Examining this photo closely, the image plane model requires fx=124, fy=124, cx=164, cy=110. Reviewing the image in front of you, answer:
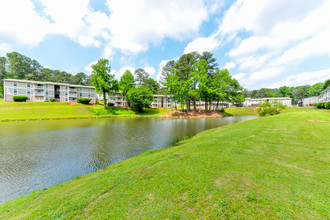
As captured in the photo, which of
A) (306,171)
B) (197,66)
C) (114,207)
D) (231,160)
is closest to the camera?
(114,207)

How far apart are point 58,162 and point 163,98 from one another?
7304 centimetres

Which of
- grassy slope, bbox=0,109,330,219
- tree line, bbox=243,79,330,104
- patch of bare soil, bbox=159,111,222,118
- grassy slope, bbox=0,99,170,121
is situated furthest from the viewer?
tree line, bbox=243,79,330,104

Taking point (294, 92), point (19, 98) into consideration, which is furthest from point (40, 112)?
point (294, 92)

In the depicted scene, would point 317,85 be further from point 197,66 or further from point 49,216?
point 49,216

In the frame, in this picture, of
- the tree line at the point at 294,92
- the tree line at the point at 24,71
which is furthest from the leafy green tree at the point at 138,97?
the tree line at the point at 294,92

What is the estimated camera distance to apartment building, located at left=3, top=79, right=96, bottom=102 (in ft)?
168

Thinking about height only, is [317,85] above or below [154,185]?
above

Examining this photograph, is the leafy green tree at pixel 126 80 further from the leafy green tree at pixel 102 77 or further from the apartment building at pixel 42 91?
the apartment building at pixel 42 91

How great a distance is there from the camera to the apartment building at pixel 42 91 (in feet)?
168

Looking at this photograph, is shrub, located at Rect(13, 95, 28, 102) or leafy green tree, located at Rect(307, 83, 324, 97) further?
leafy green tree, located at Rect(307, 83, 324, 97)

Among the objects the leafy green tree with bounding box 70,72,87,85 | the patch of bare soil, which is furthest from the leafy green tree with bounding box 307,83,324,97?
the leafy green tree with bounding box 70,72,87,85

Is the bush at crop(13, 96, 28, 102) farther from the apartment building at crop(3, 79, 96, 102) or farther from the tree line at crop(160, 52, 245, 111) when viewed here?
the tree line at crop(160, 52, 245, 111)

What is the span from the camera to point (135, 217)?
336cm

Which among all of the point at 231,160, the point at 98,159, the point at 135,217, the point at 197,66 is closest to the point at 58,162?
the point at 98,159
